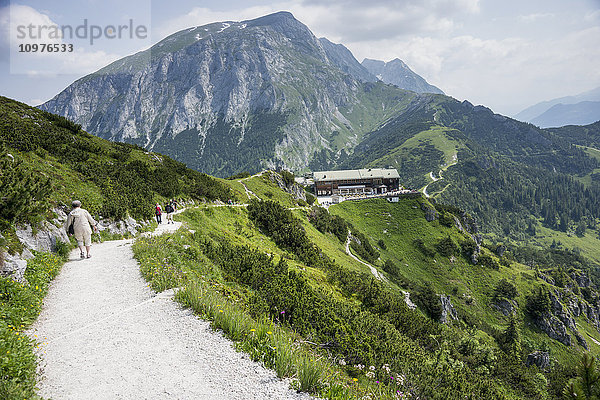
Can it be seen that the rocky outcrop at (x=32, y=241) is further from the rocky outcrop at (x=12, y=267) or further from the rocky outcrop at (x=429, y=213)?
the rocky outcrop at (x=429, y=213)

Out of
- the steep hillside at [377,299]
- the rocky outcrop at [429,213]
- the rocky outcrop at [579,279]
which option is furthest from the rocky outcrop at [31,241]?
the rocky outcrop at [579,279]

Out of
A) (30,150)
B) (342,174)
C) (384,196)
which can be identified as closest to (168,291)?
(30,150)

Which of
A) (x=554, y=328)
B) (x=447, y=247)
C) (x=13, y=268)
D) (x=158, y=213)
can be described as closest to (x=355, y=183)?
(x=447, y=247)

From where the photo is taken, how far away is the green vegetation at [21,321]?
4.67 metres

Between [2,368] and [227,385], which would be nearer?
[2,368]

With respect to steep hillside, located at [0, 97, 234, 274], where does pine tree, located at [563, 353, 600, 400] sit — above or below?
below

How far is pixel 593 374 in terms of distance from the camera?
545 centimetres

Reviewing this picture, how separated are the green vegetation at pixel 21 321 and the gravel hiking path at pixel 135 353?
362mm

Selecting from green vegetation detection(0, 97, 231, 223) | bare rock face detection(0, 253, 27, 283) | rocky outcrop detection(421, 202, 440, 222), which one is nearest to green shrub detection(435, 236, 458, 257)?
rocky outcrop detection(421, 202, 440, 222)

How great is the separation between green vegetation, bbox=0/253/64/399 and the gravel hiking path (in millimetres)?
362

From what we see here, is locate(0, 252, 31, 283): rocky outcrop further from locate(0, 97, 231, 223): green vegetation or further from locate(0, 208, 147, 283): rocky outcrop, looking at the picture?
locate(0, 97, 231, 223): green vegetation

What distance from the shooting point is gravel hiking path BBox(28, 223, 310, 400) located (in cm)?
527

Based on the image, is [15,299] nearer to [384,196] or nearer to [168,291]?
[168,291]

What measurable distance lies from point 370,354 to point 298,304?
10.0ft
